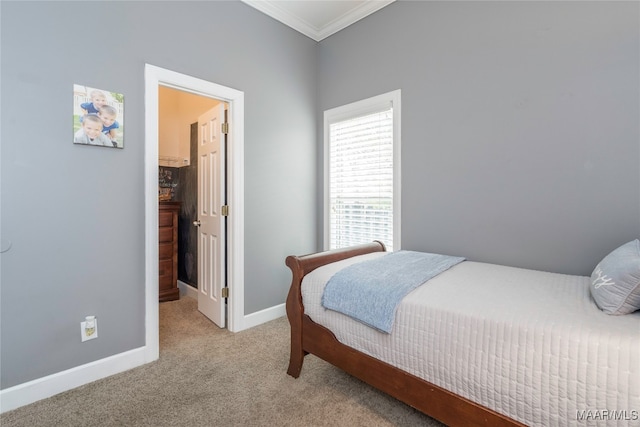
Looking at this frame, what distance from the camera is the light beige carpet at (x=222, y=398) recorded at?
4.97 feet

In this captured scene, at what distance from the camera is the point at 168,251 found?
3.42 m

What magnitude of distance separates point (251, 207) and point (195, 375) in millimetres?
1410

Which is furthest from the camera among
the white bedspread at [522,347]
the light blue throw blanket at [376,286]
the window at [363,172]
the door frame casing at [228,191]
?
the window at [363,172]

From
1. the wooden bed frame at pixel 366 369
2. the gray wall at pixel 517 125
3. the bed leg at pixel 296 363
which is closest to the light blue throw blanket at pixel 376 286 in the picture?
the wooden bed frame at pixel 366 369

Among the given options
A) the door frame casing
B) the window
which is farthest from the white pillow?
the door frame casing

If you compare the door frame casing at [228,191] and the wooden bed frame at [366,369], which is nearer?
the wooden bed frame at [366,369]

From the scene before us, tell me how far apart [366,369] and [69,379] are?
1.84 meters

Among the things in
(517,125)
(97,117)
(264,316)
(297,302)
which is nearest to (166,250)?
(264,316)

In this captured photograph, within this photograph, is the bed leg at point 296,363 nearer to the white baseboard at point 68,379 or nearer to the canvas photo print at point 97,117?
the white baseboard at point 68,379

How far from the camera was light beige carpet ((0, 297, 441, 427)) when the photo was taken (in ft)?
4.97

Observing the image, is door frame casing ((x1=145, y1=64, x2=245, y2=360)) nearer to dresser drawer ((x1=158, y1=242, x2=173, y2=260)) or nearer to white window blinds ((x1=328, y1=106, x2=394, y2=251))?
white window blinds ((x1=328, y1=106, x2=394, y2=251))

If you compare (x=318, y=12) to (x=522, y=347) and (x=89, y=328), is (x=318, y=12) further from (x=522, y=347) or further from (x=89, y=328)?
(x=89, y=328)

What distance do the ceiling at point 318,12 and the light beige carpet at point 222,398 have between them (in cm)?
307

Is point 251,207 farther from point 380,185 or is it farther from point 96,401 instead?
point 96,401
